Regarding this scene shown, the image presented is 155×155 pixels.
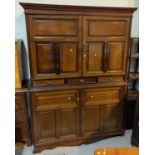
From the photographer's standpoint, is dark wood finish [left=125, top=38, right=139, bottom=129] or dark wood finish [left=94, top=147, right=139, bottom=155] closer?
dark wood finish [left=94, top=147, right=139, bottom=155]

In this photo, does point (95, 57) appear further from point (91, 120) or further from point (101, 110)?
point (91, 120)

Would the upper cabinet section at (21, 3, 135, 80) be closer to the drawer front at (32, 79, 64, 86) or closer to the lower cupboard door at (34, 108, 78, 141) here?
the drawer front at (32, 79, 64, 86)

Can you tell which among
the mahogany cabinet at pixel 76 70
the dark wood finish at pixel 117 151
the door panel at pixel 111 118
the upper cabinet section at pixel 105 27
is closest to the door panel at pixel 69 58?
the mahogany cabinet at pixel 76 70

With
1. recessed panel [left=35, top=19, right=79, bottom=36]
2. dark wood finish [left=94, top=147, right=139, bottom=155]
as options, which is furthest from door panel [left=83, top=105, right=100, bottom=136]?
recessed panel [left=35, top=19, right=79, bottom=36]

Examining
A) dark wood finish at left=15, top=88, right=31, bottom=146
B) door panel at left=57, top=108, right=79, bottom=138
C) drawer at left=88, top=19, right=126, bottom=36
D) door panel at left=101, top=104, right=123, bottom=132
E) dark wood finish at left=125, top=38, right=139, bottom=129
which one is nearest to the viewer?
drawer at left=88, top=19, right=126, bottom=36

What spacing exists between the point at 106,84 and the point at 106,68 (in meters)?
0.21

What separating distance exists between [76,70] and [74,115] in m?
0.59

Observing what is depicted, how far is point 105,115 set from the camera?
2.20 meters

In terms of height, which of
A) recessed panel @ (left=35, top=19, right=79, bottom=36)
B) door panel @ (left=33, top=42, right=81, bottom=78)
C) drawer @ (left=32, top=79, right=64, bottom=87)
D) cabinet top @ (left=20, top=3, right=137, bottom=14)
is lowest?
drawer @ (left=32, top=79, right=64, bottom=87)

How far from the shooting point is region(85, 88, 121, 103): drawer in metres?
2.08

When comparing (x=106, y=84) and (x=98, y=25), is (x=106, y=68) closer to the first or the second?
(x=106, y=84)

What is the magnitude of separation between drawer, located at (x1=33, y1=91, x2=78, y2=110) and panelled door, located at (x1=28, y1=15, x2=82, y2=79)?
22 centimetres

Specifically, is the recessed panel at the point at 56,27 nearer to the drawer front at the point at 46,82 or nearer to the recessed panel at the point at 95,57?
the recessed panel at the point at 95,57
